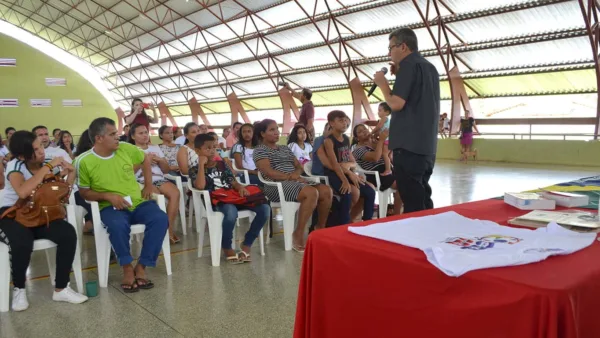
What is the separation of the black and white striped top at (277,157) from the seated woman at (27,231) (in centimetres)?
153

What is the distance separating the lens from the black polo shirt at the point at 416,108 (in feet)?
8.14

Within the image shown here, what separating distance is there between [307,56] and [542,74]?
681cm

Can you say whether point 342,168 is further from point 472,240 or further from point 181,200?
point 472,240

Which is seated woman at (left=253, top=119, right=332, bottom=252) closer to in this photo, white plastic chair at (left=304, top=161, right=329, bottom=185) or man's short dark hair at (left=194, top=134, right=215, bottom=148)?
white plastic chair at (left=304, top=161, right=329, bottom=185)

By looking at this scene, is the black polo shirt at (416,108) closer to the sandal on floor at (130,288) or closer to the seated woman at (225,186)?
the seated woman at (225,186)

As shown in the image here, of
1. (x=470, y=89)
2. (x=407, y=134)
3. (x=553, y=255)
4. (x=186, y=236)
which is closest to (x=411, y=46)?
(x=407, y=134)

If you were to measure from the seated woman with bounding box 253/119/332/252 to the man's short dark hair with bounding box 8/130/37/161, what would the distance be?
1660 millimetres

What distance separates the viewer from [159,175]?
4215 millimetres

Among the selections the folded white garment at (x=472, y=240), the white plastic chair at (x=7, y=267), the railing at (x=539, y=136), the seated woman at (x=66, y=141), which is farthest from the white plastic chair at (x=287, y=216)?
the railing at (x=539, y=136)

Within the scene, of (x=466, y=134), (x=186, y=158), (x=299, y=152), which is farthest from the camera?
(x=466, y=134)

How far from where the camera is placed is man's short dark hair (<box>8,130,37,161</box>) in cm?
263

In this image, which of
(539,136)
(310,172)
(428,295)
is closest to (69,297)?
(428,295)

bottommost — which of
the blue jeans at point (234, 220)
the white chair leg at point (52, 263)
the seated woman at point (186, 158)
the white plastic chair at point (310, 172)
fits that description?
the white chair leg at point (52, 263)

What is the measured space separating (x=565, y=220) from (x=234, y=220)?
237 cm
